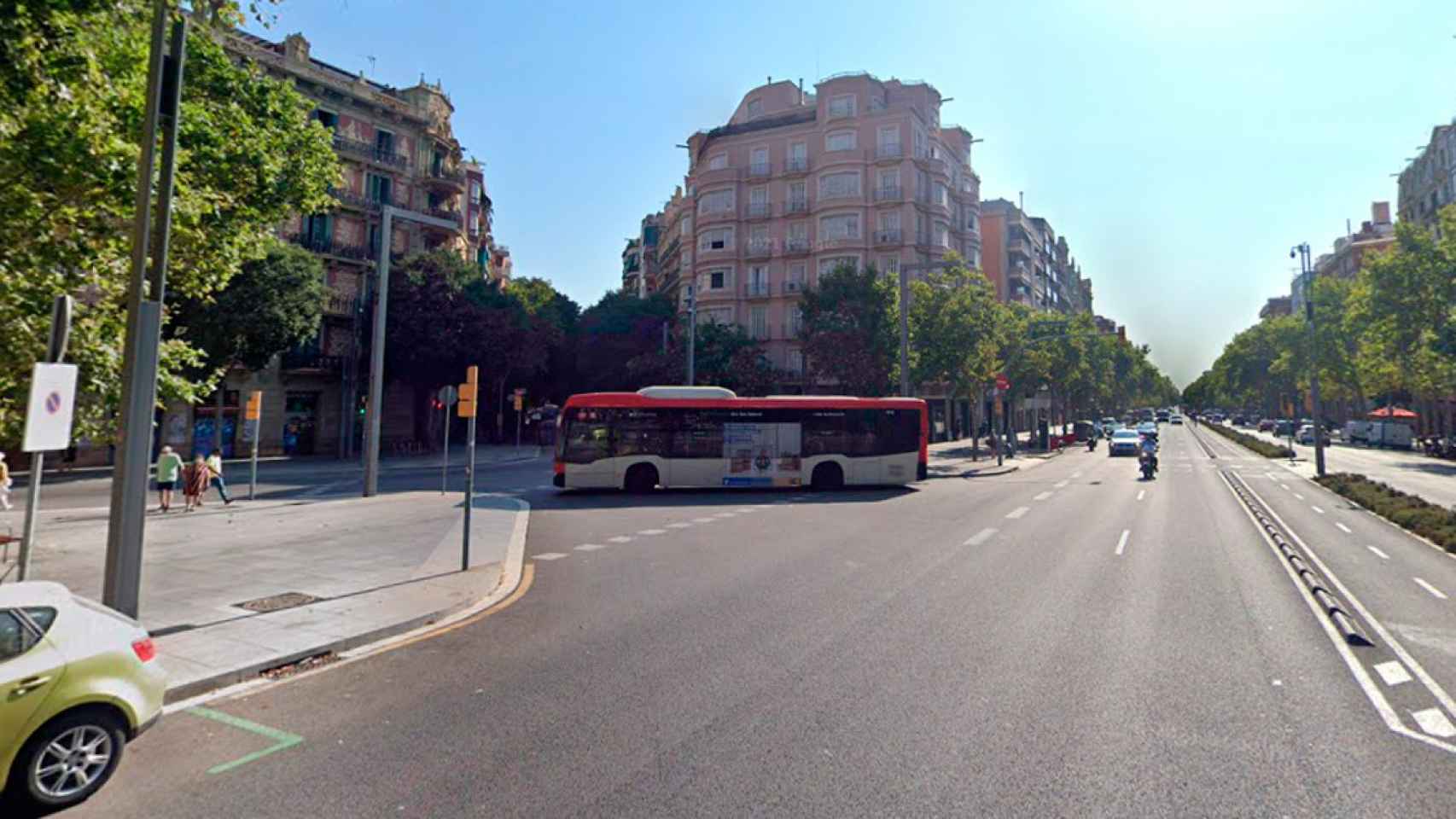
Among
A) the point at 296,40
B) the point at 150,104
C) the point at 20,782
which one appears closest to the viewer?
the point at 20,782

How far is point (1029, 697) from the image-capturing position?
18.4ft

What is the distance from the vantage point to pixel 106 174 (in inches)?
320

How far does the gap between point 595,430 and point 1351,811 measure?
721 inches

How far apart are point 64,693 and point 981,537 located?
42.1ft

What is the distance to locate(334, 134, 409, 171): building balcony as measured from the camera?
37125mm

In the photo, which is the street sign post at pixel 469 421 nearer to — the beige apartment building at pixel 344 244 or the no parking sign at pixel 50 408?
the no parking sign at pixel 50 408

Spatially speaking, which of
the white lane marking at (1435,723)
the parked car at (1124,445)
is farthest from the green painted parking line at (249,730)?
the parked car at (1124,445)

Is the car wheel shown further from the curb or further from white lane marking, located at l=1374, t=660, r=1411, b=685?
white lane marking, located at l=1374, t=660, r=1411, b=685

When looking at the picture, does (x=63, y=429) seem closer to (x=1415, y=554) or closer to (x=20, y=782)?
(x=20, y=782)

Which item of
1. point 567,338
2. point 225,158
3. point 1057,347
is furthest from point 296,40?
point 1057,347

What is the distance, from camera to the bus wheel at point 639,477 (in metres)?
21.3

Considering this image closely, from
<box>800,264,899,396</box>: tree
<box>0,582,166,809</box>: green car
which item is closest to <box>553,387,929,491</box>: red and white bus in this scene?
<box>0,582,166,809</box>: green car

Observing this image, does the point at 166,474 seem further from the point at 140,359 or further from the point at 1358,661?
the point at 1358,661

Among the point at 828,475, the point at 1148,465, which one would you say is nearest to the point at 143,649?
the point at 828,475
